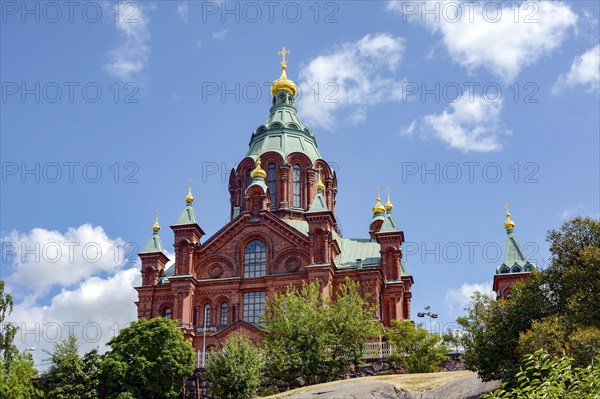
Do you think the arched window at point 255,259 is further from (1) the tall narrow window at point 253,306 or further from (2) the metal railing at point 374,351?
(2) the metal railing at point 374,351

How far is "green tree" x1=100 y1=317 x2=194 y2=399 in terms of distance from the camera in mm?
40312

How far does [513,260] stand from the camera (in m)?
65.9

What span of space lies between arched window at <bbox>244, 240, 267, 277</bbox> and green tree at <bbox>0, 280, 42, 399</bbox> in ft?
59.9

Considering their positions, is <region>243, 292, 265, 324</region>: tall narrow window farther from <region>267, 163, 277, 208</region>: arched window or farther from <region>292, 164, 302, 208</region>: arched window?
<region>292, 164, 302, 208</region>: arched window

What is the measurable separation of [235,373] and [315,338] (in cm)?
531

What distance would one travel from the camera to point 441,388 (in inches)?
1212

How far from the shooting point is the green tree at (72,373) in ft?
131

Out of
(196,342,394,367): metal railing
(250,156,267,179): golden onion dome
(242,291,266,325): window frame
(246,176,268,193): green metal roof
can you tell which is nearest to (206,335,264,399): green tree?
(196,342,394,367): metal railing

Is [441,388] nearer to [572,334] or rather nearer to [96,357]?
[572,334]

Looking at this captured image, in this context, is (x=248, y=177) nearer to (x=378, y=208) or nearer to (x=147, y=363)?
(x=378, y=208)

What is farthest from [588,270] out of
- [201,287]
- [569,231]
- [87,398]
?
[201,287]

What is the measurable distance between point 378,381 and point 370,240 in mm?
32101

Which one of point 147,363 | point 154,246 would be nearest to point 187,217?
point 154,246

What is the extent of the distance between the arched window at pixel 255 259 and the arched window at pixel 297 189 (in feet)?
25.3
